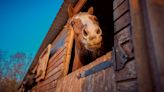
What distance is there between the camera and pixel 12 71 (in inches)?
980

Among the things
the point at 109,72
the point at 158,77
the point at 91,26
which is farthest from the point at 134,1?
the point at 91,26

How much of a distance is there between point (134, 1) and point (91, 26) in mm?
1341

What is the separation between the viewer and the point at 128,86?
1260mm

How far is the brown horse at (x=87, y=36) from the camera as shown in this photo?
2514 millimetres

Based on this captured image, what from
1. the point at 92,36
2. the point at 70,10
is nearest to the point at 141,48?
the point at 92,36

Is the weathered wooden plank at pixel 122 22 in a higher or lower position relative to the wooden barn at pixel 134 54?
higher

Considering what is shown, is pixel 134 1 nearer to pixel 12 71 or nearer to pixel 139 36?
pixel 139 36

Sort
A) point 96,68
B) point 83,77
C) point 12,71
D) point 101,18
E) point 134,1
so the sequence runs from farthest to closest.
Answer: point 12,71, point 101,18, point 83,77, point 96,68, point 134,1

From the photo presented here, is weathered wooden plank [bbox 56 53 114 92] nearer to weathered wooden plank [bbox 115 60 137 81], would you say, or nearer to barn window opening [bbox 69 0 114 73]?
weathered wooden plank [bbox 115 60 137 81]

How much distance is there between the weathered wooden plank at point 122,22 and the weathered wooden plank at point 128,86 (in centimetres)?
58

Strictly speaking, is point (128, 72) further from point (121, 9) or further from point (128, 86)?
point (121, 9)

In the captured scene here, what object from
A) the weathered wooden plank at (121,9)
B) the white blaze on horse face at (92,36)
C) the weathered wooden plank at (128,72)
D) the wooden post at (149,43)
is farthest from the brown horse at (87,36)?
the wooden post at (149,43)

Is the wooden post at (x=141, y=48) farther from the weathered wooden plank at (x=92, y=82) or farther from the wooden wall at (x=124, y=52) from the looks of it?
the weathered wooden plank at (x=92, y=82)

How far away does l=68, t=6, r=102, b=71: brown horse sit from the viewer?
2514mm
